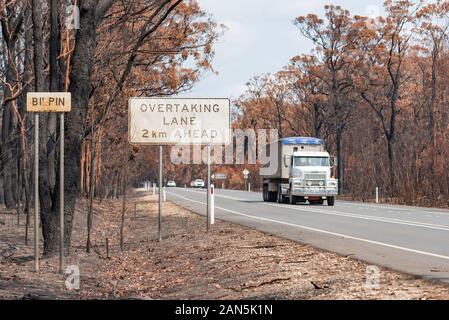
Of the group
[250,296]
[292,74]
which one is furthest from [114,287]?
[292,74]

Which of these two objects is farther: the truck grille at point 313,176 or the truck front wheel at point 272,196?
the truck front wheel at point 272,196

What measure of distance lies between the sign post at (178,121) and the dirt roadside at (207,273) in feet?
9.05

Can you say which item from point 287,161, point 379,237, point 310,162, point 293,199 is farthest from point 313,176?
point 379,237

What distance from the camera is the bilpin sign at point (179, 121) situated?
20938 millimetres

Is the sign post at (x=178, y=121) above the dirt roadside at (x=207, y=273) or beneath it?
above

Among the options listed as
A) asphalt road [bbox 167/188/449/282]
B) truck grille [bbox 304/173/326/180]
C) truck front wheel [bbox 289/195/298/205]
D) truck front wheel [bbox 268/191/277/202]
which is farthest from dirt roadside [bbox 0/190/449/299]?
truck front wheel [bbox 268/191/277/202]

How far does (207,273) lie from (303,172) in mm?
27608

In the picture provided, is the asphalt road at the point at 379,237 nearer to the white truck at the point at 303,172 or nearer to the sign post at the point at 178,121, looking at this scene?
the sign post at the point at 178,121

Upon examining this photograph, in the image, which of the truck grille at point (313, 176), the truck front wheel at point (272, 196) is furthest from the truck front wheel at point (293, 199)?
the truck front wheel at point (272, 196)

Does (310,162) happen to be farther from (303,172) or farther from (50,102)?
(50,102)

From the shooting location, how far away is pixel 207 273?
536 inches

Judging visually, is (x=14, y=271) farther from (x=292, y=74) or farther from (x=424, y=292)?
(x=292, y=74)

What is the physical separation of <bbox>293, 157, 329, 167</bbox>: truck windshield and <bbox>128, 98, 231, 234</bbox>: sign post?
67.2 ft

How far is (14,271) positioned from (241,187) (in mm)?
91861
